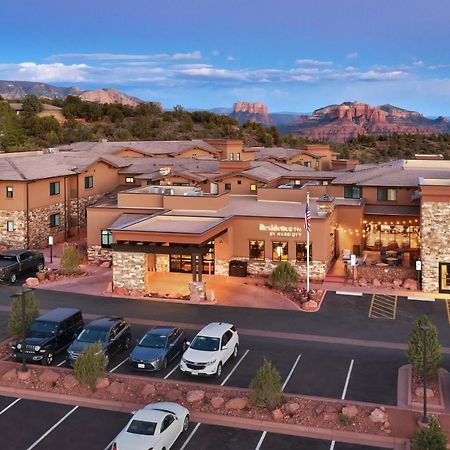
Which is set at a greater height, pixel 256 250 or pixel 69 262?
pixel 256 250

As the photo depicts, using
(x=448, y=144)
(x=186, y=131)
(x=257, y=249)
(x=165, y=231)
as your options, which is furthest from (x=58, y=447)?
(x=448, y=144)

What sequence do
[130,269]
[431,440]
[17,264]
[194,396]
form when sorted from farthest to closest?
[17,264] < [130,269] < [194,396] < [431,440]

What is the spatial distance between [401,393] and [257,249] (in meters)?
20.2

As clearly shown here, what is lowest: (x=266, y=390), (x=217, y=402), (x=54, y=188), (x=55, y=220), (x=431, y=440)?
(x=217, y=402)

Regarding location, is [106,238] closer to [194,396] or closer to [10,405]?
[10,405]

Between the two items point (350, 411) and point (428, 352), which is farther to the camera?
point (428, 352)

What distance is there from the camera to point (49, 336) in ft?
87.1

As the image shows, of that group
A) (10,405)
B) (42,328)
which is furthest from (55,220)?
(10,405)

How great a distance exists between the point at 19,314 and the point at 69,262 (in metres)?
Answer: 13.4

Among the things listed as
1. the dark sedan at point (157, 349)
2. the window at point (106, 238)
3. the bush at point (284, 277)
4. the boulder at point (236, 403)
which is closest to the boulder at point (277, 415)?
the boulder at point (236, 403)

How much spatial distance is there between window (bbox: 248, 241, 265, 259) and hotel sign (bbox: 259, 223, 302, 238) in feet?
3.58

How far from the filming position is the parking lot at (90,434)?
1881 centimetres

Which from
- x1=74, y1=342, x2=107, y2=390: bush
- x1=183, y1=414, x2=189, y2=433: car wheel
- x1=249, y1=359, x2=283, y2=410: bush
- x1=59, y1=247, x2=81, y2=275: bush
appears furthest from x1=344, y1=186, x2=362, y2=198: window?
x1=183, y1=414, x2=189, y2=433: car wheel

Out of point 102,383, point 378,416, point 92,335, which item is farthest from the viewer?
point 92,335
